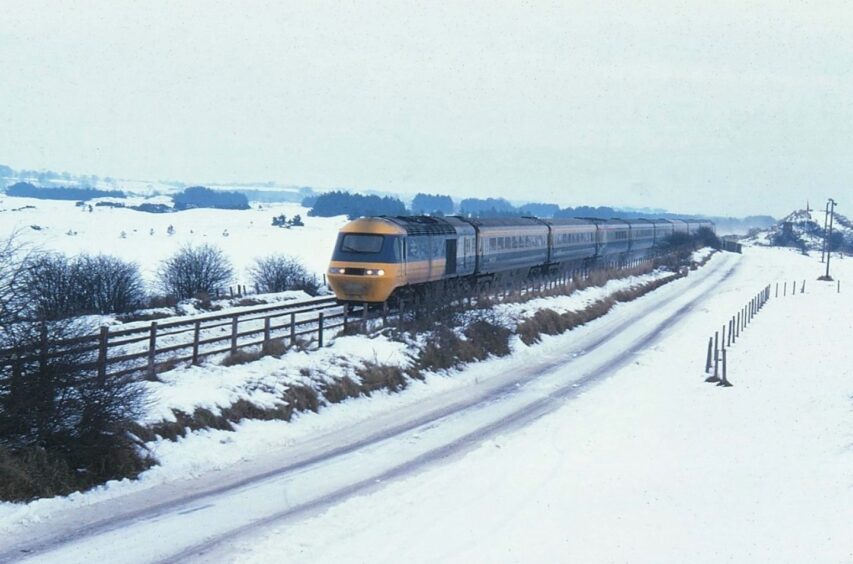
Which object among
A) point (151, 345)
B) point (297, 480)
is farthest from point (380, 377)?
point (297, 480)

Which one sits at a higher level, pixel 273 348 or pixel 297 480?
pixel 273 348

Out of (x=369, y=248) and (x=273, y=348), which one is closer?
(x=273, y=348)

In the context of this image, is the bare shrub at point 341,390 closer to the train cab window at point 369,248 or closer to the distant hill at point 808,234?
the train cab window at point 369,248

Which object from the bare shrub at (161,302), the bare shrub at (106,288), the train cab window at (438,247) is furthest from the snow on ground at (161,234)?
the train cab window at (438,247)

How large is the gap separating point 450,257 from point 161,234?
8558 centimetres

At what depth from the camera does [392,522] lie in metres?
12.2

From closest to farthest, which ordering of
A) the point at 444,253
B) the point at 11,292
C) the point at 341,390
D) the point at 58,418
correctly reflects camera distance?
the point at 11,292 < the point at 58,418 < the point at 341,390 < the point at 444,253

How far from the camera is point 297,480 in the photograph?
1411 cm

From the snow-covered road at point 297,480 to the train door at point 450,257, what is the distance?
829cm

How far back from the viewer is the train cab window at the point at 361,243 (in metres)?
29.1

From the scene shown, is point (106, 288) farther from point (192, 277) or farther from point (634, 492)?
point (634, 492)

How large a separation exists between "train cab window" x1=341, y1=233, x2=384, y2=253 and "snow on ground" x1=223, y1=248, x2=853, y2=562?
29.2ft

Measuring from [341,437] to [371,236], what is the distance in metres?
12.7

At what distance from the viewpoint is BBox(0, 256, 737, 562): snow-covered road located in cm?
1085
